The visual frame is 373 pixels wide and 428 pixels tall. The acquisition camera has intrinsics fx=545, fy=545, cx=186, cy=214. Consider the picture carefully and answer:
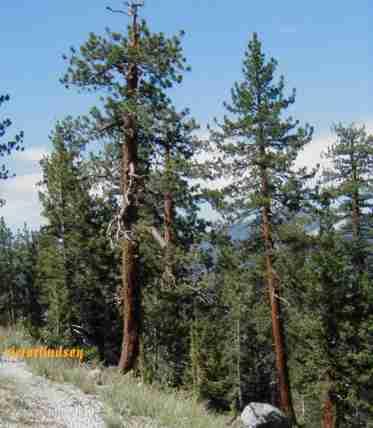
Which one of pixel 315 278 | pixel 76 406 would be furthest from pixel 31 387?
pixel 315 278

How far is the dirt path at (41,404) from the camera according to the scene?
7.14 m

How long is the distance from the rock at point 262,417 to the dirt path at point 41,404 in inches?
266

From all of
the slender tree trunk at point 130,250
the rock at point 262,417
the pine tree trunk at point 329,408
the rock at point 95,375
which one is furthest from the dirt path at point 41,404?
the pine tree trunk at point 329,408

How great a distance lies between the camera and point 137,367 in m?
12.8

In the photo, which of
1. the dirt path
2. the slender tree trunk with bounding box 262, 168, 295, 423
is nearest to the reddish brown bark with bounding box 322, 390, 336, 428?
the slender tree trunk with bounding box 262, 168, 295, 423

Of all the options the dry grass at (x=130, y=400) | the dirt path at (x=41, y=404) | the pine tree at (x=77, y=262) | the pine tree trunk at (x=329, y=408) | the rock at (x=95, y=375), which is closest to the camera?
the dirt path at (x=41, y=404)

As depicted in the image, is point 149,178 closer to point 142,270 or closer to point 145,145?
point 145,145

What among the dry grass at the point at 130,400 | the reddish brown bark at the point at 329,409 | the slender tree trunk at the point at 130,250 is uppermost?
the slender tree trunk at the point at 130,250

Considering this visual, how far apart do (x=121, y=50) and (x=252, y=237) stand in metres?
11.7

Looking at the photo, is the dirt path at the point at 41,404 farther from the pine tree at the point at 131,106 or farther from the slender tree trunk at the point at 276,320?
the slender tree trunk at the point at 276,320

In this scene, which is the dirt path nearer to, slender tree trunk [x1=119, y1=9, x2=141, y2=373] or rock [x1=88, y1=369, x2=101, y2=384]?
rock [x1=88, y1=369, x2=101, y2=384]

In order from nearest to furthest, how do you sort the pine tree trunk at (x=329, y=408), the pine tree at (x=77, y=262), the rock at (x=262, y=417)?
the rock at (x=262, y=417), the pine tree trunk at (x=329, y=408), the pine tree at (x=77, y=262)

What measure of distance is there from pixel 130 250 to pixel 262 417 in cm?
631

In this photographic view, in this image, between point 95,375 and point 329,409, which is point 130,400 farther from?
point 329,409
